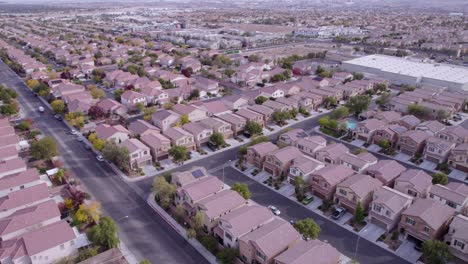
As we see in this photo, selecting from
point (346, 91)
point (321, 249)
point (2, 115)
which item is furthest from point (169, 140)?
point (346, 91)

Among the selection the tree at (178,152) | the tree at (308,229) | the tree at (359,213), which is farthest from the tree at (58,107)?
the tree at (359,213)

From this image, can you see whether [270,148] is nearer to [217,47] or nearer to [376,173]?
[376,173]

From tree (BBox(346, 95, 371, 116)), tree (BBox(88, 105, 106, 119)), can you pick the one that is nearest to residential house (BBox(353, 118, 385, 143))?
tree (BBox(346, 95, 371, 116))

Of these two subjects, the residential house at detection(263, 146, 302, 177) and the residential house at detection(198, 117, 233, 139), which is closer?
the residential house at detection(263, 146, 302, 177)

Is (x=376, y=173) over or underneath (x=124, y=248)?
over

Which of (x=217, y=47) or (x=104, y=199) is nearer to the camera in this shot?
(x=104, y=199)

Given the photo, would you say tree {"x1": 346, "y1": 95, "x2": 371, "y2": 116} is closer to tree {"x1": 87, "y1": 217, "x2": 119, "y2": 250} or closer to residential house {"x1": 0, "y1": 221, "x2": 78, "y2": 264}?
tree {"x1": 87, "y1": 217, "x2": 119, "y2": 250}

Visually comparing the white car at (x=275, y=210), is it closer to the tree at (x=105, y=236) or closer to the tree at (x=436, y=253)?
the tree at (x=436, y=253)

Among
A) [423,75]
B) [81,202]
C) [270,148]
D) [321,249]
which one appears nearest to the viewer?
[321,249]
